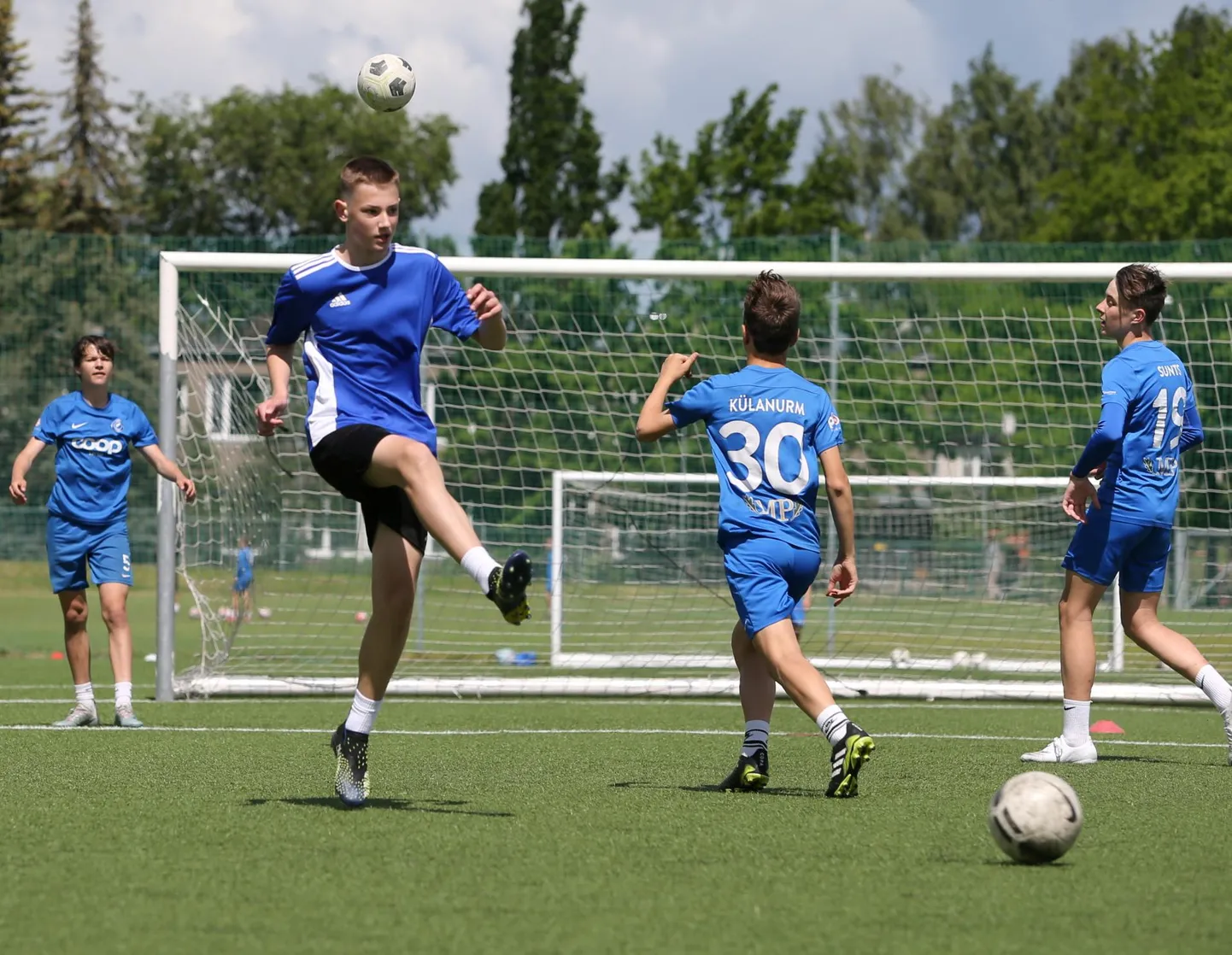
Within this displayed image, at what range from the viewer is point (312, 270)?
496 centimetres

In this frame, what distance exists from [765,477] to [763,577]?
341 mm

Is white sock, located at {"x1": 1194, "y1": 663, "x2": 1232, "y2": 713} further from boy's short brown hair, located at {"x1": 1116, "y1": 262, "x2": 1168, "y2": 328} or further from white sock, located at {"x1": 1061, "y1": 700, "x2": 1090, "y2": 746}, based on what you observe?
boy's short brown hair, located at {"x1": 1116, "y1": 262, "x2": 1168, "y2": 328}

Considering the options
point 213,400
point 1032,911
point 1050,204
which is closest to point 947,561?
point 213,400

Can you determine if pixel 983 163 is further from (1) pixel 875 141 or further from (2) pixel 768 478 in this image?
(2) pixel 768 478

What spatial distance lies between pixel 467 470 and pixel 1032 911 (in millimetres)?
9303

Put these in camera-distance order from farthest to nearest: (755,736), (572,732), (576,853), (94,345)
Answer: (94,345)
(572,732)
(755,736)
(576,853)

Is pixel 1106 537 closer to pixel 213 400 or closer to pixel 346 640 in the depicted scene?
pixel 213 400

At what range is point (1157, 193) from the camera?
31828 mm

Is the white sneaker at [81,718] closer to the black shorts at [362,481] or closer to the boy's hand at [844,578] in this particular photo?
the black shorts at [362,481]

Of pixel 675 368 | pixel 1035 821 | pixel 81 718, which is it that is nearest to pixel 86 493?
pixel 81 718

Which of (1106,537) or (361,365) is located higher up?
(361,365)

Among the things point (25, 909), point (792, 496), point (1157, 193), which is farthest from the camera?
point (1157, 193)

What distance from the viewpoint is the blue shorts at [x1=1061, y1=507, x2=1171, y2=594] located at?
6648 millimetres

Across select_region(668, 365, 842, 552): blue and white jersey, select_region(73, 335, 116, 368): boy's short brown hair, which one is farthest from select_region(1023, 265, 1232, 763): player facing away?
select_region(73, 335, 116, 368): boy's short brown hair
